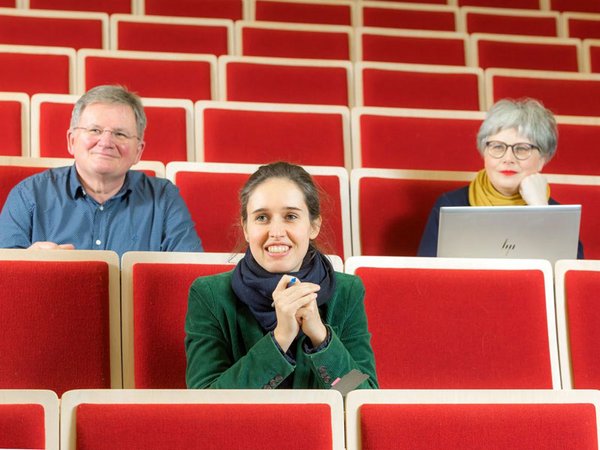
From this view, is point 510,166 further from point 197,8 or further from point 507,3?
point 507,3

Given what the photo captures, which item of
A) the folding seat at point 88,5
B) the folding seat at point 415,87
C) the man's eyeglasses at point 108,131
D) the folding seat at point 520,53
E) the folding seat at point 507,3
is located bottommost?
the man's eyeglasses at point 108,131

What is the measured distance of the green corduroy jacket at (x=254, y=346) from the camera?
583 millimetres

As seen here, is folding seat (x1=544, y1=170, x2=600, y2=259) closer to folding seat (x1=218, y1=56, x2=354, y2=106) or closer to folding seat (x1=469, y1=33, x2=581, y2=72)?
folding seat (x1=218, y1=56, x2=354, y2=106)

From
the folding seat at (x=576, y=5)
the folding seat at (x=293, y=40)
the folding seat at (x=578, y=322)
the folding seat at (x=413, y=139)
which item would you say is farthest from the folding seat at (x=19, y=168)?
the folding seat at (x=576, y=5)

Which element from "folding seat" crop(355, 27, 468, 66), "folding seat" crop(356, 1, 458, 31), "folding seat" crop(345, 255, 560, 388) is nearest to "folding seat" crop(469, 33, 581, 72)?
"folding seat" crop(355, 27, 468, 66)

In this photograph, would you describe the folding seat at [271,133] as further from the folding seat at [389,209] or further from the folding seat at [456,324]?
the folding seat at [456,324]

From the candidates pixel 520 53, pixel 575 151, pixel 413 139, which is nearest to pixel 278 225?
pixel 413 139

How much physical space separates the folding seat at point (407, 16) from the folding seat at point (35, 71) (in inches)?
19.1

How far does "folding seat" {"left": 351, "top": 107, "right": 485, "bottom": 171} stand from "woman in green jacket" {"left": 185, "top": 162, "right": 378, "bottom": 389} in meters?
0.42

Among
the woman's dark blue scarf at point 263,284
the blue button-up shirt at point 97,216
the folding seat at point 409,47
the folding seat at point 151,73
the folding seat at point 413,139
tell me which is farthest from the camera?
the folding seat at point 409,47

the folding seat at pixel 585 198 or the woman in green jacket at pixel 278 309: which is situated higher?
the folding seat at pixel 585 198

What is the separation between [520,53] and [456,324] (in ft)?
2.56

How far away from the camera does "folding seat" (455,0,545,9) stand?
1664 mm

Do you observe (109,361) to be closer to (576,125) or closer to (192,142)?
(192,142)
